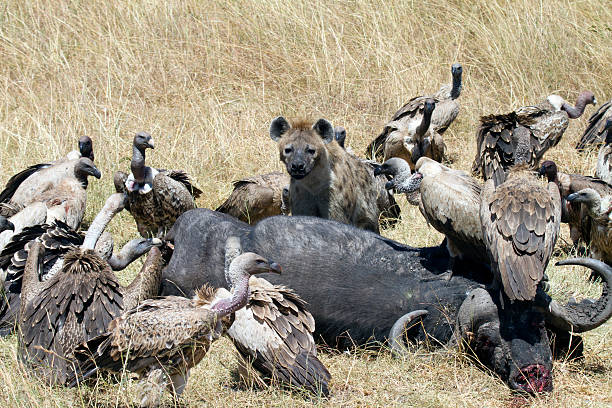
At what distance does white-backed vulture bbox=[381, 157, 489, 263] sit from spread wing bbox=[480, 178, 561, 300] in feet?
0.89

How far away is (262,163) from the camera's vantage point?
9.04 metres

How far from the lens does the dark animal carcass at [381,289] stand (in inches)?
179

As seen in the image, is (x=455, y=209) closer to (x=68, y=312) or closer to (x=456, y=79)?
(x=68, y=312)

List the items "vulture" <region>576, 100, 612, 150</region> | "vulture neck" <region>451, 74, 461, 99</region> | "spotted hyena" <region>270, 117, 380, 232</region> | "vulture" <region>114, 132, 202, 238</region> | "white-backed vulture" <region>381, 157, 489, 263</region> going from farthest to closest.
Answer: "vulture neck" <region>451, 74, 461, 99</region>, "vulture" <region>576, 100, 612, 150</region>, "vulture" <region>114, 132, 202, 238</region>, "spotted hyena" <region>270, 117, 380, 232</region>, "white-backed vulture" <region>381, 157, 489, 263</region>

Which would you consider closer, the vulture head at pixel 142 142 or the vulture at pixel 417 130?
the vulture head at pixel 142 142

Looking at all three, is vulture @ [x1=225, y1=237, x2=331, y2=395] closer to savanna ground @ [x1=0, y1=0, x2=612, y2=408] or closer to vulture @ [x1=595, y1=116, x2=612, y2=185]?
savanna ground @ [x1=0, y1=0, x2=612, y2=408]

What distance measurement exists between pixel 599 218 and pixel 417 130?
2.90 metres

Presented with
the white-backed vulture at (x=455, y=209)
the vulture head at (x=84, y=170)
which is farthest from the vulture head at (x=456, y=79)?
the white-backed vulture at (x=455, y=209)

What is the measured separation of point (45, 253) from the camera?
608 cm

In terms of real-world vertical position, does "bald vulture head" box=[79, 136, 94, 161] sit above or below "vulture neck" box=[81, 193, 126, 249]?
above

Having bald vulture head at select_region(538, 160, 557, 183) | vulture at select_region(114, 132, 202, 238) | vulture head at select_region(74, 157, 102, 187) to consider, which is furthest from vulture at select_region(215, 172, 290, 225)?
bald vulture head at select_region(538, 160, 557, 183)

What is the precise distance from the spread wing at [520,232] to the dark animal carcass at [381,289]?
7.9 inches

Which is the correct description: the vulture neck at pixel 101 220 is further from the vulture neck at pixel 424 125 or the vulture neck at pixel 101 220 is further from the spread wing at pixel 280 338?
the vulture neck at pixel 424 125

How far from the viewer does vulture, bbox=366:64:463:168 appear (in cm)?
948
